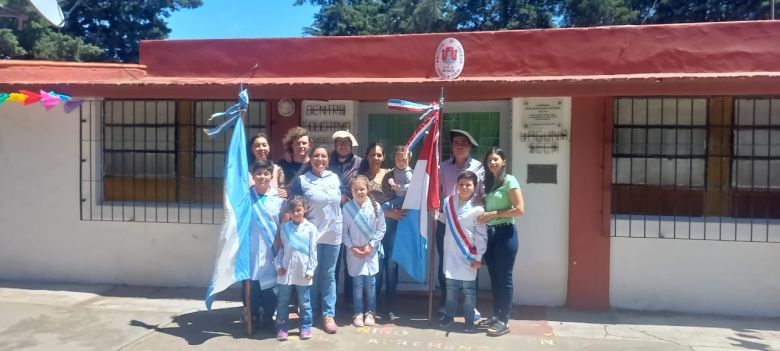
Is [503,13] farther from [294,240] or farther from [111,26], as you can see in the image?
[294,240]

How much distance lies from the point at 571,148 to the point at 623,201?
71cm

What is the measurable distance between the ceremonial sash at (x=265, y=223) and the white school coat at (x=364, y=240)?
0.58 m

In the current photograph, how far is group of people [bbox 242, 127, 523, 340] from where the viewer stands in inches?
205

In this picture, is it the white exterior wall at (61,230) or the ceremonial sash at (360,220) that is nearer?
the ceremonial sash at (360,220)

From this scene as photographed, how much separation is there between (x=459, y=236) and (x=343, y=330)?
120cm

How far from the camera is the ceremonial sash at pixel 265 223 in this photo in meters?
5.28

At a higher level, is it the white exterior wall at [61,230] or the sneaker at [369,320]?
the white exterior wall at [61,230]

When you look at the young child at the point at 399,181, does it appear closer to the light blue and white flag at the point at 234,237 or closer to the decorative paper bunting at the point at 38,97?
the light blue and white flag at the point at 234,237

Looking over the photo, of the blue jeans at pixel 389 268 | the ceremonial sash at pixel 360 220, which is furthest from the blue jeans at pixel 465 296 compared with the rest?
the ceremonial sash at pixel 360 220

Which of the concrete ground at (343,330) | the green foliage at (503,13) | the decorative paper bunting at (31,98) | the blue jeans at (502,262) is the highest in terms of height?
the green foliage at (503,13)

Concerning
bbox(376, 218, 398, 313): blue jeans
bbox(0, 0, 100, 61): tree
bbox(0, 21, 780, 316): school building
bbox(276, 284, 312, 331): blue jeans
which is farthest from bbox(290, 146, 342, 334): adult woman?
bbox(0, 0, 100, 61): tree

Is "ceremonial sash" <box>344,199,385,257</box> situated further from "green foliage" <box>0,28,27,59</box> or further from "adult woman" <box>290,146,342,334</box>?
"green foliage" <box>0,28,27,59</box>

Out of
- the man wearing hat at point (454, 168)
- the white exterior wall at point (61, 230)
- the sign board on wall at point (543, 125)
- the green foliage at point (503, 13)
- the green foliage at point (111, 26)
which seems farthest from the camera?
the green foliage at point (111, 26)

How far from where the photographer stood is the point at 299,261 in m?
5.13
